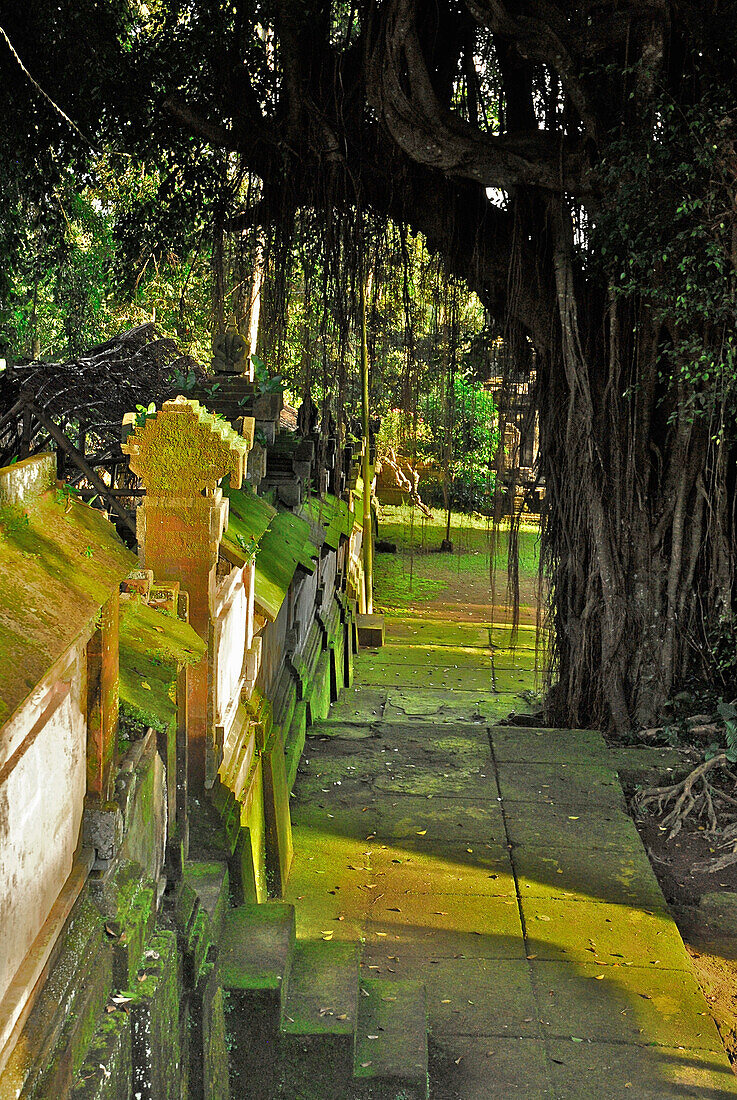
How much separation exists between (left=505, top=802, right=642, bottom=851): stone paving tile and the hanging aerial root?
45cm

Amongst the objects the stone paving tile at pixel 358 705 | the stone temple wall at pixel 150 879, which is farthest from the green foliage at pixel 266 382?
the stone paving tile at pixel 358 705

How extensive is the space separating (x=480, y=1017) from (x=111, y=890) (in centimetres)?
242

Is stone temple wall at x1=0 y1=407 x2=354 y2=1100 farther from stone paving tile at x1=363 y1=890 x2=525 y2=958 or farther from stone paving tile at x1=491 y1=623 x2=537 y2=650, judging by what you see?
stone paving tile at x1=491 y1=623 x2=537 y2=650

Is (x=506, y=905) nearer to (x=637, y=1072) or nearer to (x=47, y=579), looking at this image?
(x=637, y=1072)

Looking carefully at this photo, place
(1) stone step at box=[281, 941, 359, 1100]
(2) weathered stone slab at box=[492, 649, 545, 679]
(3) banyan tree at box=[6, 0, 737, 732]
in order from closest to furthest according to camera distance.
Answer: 1. (1) stone step at box=[281, 941, 359, 1100]
2. (3) banyan tree at box=[6, 0, 737, 732]
3. (2) weathered stone slab at box=[492, 649, 545, 679]

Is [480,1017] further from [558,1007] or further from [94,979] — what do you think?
[94,979]

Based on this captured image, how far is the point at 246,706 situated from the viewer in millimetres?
4340

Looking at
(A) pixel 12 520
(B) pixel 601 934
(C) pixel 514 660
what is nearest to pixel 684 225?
(B) pixel 601 934

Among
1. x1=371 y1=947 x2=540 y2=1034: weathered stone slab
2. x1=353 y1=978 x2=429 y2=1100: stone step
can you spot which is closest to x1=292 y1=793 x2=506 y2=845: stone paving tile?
x1=371 y1=947 x2=540 y2=1034: weathered stone slab

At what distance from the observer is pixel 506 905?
478 centimetres

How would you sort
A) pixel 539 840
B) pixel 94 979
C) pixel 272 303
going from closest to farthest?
1. pixel 94 979
2. pixel 539 840
3. pixel 272 303

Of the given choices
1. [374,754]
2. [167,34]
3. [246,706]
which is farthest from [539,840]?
[167,34]

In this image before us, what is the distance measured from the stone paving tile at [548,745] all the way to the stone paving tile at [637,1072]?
2.98 m

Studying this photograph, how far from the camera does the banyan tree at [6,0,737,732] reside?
655cm
